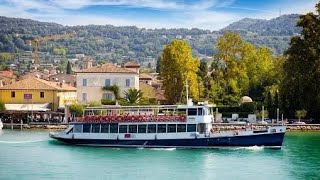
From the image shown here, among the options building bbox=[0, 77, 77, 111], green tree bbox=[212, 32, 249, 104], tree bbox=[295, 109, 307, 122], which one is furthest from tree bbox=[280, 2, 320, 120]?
building bbox=[0, 77, 77, 111]

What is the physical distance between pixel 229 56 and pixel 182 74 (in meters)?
5.67

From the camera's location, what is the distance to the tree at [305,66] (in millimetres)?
54312

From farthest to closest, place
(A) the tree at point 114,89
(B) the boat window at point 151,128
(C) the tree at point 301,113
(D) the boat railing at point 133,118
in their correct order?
(A) the tree at point 114,89 < (C) the tree at point 301,113 < (B) the boat window at point 151,128 < (D) the boat railing at point 133,118

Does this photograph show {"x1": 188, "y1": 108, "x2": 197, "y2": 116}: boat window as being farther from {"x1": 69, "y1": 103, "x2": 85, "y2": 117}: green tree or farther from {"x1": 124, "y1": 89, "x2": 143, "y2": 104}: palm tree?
{"x1": 69, "y1": 103, "x2": 85, "y2": 117}: green tree

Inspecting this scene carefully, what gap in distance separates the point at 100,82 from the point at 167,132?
2502 cm

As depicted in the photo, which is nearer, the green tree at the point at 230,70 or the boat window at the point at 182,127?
the boat window at the point at 182,127

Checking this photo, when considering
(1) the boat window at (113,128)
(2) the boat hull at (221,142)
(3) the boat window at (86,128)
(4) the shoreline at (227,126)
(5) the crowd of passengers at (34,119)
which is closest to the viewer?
(2) the boat hull at (221,142)

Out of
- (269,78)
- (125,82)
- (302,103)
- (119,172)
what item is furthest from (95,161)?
(269,78)

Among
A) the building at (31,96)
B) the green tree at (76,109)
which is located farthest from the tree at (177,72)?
the building at (31,96)

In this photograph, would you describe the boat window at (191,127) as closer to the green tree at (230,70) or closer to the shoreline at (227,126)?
the shoreline at (227,126)

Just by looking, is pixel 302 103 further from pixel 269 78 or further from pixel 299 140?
pixel 269 78

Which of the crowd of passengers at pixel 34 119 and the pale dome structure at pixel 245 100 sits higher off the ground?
the pale dome structure at pixel 245 100

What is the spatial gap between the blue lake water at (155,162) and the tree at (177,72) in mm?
18309

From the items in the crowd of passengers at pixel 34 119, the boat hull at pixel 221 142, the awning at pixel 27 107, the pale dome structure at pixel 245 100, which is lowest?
the boat hull at pixel 221 142
